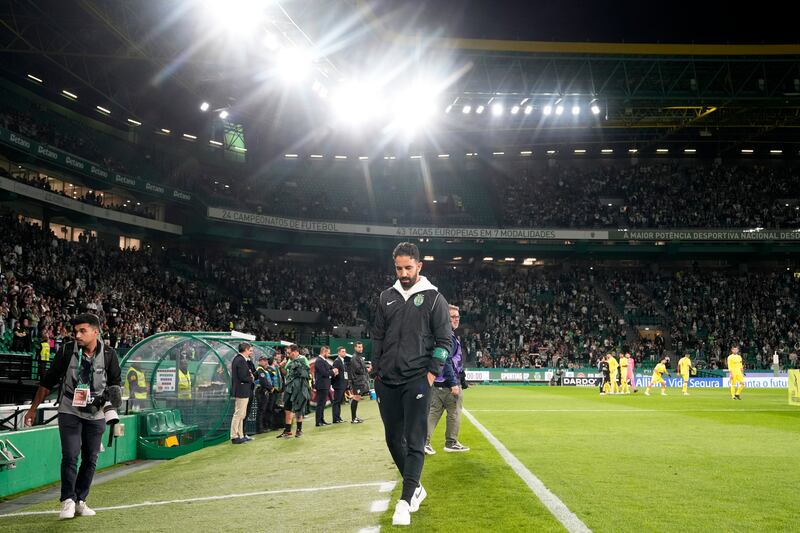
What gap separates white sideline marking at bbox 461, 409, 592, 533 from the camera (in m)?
5.28

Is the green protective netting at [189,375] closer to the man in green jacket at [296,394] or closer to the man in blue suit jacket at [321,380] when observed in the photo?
the man in green jacket at [296,394]

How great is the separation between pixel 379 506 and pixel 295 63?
3091cm

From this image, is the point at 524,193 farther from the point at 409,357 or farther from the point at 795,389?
the point at 409,357

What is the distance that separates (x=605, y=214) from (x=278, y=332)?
1034 inches

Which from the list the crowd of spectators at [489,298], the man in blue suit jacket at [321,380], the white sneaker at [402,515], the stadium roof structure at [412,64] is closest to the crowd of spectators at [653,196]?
the crowd of spectators at [489,298]

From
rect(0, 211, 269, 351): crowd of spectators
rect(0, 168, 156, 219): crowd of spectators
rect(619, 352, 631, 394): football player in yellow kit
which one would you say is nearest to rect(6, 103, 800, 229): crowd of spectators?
rect(0, 168, 156, 219): crowd of spectators

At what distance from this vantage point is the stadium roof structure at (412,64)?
103 feet

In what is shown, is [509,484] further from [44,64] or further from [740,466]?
[44,64]

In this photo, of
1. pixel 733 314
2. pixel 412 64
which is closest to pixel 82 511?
pixel 412 64

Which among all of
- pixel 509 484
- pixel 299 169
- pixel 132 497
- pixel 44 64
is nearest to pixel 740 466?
pixel 509 484

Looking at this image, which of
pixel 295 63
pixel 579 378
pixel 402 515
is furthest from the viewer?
pixel 579 378

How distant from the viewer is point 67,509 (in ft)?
22.2

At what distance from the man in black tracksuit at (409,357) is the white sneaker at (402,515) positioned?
0.20m

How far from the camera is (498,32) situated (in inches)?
1505
